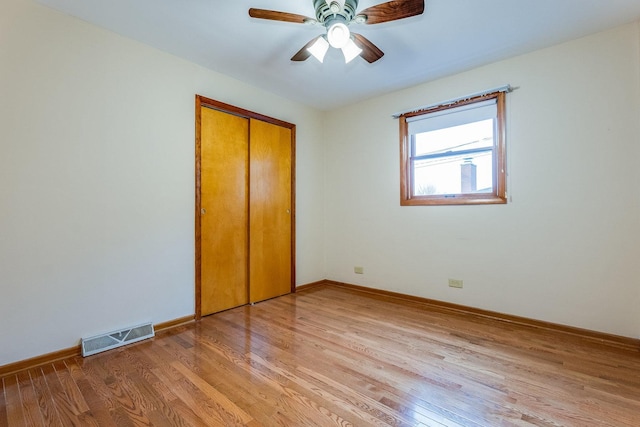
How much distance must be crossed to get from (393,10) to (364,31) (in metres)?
0.60

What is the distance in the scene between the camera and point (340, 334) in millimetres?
2490

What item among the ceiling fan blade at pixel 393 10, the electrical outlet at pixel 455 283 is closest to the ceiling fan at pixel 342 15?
the ceiling fan blade at pixel 393 10

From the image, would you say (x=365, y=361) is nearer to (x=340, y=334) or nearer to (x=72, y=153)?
(x=340, y=334)

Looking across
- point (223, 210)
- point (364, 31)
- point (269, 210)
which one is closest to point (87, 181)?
Answer: point (223, 210)

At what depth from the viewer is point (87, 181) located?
2.23 meters

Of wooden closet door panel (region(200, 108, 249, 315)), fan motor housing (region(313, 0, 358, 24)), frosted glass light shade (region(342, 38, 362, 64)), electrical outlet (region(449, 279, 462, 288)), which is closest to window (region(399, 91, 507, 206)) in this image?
electrical outlet (region(449, 279, 462, 288))

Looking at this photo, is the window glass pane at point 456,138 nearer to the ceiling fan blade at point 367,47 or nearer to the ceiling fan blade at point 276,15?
the ceiling fan blade at point 367,47

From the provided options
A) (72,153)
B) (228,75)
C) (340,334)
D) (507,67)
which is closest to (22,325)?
(72,153)

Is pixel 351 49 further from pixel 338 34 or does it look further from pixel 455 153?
pixel 455 153

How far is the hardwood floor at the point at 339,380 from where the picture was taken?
1.47m

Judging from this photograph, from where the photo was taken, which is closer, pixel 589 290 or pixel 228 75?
pixel 589 290

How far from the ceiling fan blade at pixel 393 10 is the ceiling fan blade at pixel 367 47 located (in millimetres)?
158

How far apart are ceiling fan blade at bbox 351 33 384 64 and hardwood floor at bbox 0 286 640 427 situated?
2312 mm

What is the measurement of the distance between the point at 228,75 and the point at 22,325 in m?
2.80
